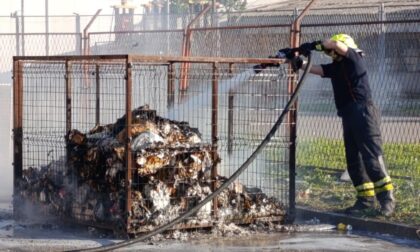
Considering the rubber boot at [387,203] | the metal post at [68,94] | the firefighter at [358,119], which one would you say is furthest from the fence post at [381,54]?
the metal post at [68,94]

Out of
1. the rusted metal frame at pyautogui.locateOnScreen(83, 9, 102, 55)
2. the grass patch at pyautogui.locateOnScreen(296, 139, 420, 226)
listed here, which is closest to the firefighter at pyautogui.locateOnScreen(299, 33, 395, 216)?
the grass patch at pyautogui.locateOnScreen(296, 139, 420, 226)

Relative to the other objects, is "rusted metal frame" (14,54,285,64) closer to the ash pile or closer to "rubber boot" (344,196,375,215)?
the ash pile

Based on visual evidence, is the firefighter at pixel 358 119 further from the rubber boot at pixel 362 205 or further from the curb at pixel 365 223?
the curb at pixel 365 223

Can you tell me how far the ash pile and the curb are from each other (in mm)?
534

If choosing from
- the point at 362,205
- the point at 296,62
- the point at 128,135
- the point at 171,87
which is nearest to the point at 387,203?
the point at 362,205

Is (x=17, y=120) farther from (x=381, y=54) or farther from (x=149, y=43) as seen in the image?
(x=149, y=43)

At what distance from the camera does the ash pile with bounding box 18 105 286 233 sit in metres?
8.48

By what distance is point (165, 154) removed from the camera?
861 centimetres

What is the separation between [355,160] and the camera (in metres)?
9.55

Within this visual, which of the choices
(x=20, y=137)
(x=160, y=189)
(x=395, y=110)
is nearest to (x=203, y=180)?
(x=160, y=189)

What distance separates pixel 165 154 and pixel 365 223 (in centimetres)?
219

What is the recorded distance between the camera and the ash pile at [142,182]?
848 cm

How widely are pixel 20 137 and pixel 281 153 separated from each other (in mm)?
2743

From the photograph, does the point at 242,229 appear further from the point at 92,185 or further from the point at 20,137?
the point at 20,137
